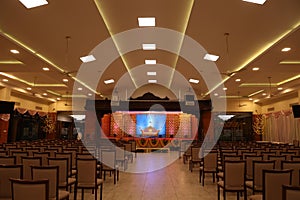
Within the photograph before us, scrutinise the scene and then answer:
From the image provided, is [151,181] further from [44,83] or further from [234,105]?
[234,105]

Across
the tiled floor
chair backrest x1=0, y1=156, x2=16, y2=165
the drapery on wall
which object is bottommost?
the tiled floor

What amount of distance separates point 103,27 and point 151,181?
14.8ft

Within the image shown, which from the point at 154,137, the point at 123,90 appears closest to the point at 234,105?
the point at 154,137

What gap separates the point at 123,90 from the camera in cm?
1670

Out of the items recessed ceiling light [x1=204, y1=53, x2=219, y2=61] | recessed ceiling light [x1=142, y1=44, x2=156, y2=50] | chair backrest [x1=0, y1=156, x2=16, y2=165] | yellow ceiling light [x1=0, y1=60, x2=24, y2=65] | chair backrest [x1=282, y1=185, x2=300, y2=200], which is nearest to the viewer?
chair backrest [x1=282, y1=185, x2=300, y2=200]

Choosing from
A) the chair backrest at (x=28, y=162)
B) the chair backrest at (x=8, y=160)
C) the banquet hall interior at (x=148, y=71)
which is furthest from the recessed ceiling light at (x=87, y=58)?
the chair backrest at (x=28, y=162)

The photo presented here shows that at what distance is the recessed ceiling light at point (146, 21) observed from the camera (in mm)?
6004

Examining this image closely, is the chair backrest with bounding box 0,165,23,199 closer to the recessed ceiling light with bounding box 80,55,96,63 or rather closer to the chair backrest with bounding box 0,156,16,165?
the chair backrest with bounding box 0,156,16,165

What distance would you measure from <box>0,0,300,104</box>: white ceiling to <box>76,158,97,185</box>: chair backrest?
10.6ft

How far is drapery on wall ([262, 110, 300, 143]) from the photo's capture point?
1388 cm

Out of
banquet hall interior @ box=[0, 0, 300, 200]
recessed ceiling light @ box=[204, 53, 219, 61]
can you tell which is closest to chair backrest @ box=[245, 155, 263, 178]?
banquet hall interior @ box=[0, 0, 300, 200]

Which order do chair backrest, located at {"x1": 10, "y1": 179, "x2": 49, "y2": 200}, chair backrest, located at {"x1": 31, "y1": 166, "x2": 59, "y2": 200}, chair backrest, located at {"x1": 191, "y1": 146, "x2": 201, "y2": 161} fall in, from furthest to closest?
chair backrest, located at {"x1": 191, "y1": 146, "x2": 201, "y2": 161} → chair backrest, located at {"x1": 31, "y1": 166, "x2": 59, "y2": 200} → chair backrest, located at {"x1": 10, "y1": 179, "x2": 49, "y2": 200}

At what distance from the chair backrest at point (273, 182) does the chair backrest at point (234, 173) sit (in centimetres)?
120

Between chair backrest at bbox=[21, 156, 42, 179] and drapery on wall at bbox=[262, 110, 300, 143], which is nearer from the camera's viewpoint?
chair backrest at bbox=[21, 156, 42, 179]
